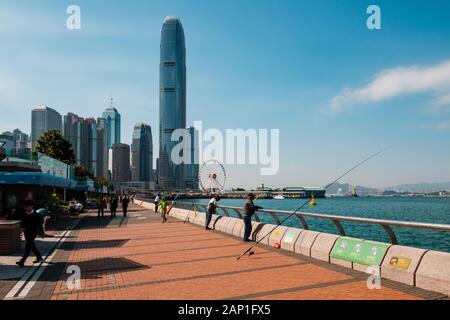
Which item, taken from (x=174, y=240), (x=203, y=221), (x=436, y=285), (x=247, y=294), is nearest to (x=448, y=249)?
(x=203, y=221)

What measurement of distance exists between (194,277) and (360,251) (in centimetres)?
430

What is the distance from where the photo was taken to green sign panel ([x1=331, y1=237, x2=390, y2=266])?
30.9 feet

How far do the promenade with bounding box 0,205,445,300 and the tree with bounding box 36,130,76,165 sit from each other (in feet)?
171

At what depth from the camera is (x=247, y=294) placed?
25.8ft

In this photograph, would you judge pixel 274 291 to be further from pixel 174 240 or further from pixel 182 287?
pixel 174 240

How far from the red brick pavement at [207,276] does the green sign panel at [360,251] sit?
431 mm

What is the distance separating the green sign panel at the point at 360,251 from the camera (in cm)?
940

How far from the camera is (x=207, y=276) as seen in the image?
9.66m

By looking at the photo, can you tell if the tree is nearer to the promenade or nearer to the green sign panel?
the promenade

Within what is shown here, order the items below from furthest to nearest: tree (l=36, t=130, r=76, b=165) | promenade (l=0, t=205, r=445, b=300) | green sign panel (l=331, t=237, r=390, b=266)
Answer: tree (l=36, t=130, r=76, b=165) < green sign panel (l=331, t=237, r=390, b=266) < promenade (l=0, t=205, r=445, b=300)
